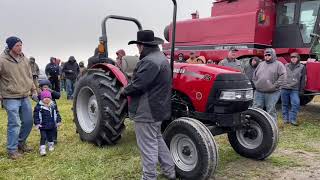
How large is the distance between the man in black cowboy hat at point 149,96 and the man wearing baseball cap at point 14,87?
2.13 metres

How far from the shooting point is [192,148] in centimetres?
481

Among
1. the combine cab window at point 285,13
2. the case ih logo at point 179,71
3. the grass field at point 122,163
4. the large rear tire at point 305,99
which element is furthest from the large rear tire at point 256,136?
the combine cab window at point 285,13

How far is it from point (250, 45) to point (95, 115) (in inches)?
230

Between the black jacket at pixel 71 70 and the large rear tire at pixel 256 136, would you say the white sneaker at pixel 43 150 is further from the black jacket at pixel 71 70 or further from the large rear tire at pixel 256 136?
the black jacket at pixel 71 70

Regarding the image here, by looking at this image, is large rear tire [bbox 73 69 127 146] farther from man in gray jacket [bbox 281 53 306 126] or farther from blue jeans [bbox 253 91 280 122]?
man in gray jacket [bbox 281 53 306 126]

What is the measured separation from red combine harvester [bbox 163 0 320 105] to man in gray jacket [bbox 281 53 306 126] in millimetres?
1386

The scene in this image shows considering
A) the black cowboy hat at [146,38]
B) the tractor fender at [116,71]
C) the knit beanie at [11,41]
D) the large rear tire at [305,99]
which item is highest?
the black cowboy hat at [146,38]

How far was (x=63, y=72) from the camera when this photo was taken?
15.9 meters

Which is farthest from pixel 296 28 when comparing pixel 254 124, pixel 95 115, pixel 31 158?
pixel 31 158

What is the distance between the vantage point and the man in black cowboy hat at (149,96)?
446 centimetres

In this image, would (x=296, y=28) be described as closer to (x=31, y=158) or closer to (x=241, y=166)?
(x=241, y=166)

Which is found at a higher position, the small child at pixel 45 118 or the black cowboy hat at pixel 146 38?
the black cowboy hat at pixel 146 38

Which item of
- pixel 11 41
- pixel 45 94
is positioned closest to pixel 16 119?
pixel 45 94

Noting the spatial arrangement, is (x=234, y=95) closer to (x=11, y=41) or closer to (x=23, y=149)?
(x=11, y=41)
